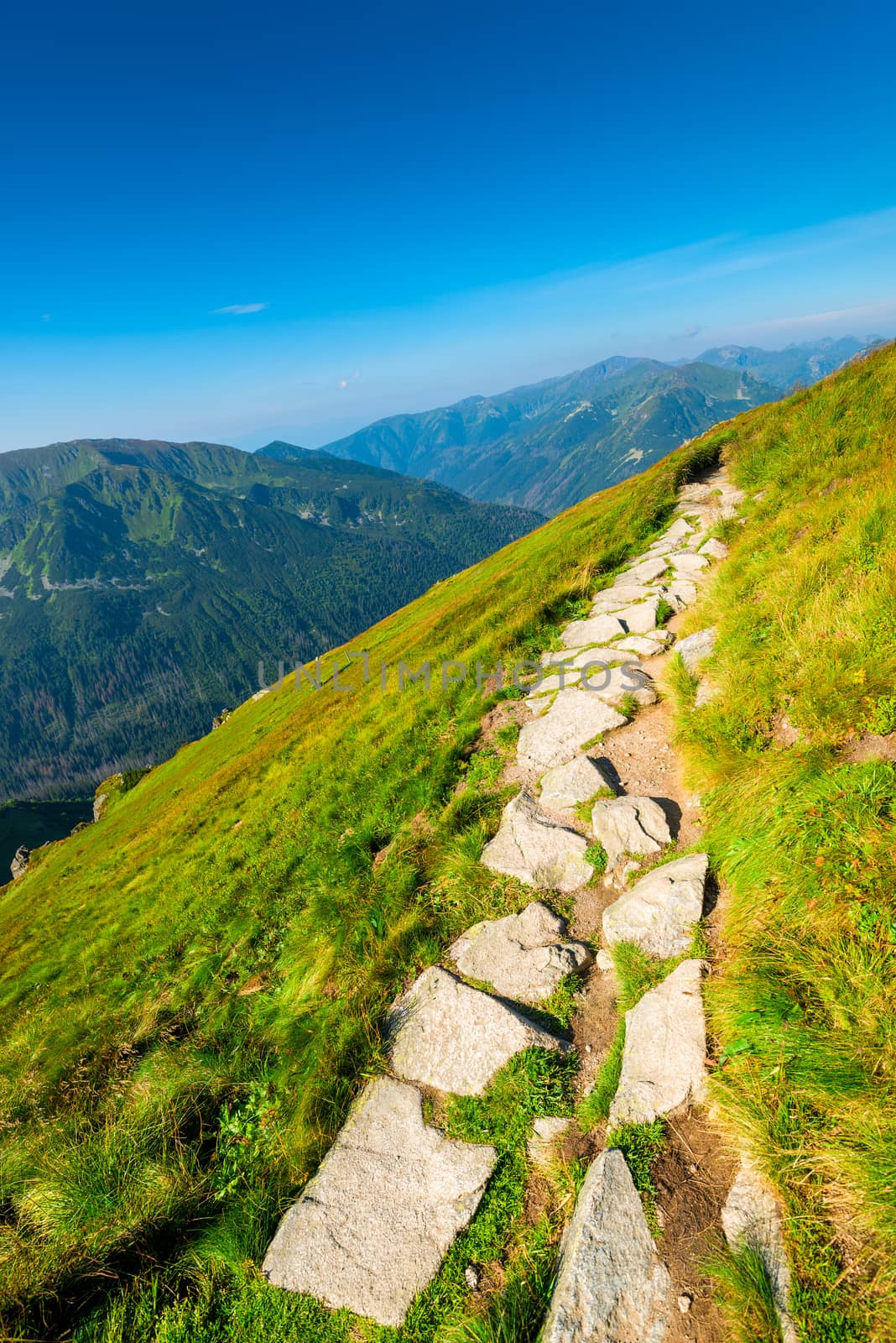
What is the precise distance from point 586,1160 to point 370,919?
3824mm

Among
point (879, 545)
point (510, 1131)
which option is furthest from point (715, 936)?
point (879, 545)

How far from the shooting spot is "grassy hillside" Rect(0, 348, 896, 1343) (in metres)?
3.44

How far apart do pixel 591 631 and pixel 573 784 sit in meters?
5.48

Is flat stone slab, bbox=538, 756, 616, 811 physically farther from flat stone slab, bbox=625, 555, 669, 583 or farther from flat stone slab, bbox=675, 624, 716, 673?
flat stone slab, bbox=625, 555, 669, 583

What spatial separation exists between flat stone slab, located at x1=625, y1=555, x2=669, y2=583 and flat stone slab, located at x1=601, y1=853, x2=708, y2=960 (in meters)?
9.68

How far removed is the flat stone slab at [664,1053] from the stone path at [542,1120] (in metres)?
0.01

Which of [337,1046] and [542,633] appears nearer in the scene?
[337,1046]

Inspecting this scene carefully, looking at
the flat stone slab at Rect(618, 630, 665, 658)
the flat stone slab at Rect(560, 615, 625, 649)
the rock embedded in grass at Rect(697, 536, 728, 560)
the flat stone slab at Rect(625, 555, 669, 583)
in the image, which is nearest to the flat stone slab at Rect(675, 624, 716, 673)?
the flat stone slab at Rect(618, 630, 665, 658)

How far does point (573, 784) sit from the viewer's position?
7633 mm

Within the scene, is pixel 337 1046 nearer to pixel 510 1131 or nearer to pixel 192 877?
pixel 510 1131

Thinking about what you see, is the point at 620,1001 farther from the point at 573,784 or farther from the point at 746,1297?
the point at 573,784

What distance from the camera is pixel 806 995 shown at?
3.81m

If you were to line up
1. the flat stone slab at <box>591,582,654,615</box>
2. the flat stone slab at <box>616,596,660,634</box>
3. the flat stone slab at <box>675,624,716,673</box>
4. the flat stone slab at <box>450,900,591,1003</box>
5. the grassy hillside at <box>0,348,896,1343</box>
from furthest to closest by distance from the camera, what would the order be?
the flat stone slab at <box>591,582,654,615</box>
the flat stone slab at <box>616,596,660,634</box>
the flat stone slab at <box>675,624,716,673</box>
the flat stone slab at <box>450,900,591,1003</box>
the grassy hillside at <box>0,348,896,1343</box>

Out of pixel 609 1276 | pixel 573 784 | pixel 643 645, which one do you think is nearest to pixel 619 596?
pixel 643 645
